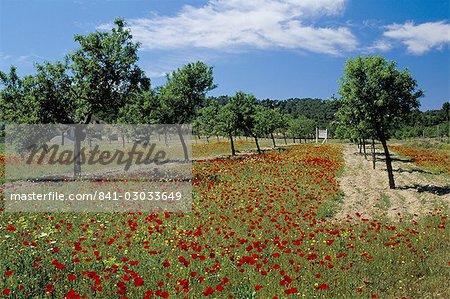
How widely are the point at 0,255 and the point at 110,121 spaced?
20122mm

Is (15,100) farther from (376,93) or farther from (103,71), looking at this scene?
(376,93)

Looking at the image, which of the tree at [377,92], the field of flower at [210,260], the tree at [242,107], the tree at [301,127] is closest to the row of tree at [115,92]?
the tree at [377,92]

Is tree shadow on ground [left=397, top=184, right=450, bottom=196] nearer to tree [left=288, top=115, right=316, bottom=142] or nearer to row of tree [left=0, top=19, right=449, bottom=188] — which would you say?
row of tree [left=0, top=19, right=449, bottom=188]

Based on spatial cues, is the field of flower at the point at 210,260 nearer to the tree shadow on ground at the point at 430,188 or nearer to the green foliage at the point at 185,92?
the tree shadow on ground at the point at 430,188

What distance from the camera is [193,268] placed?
7.28 metres

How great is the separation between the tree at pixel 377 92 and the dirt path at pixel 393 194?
3.43m

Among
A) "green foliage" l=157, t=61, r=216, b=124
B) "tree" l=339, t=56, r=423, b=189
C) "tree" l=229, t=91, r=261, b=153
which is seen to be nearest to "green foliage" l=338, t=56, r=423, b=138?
"tree" l=339, t=56, r=423, b=189

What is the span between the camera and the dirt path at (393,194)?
49.6 feet

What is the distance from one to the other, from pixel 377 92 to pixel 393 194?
18.2 feet

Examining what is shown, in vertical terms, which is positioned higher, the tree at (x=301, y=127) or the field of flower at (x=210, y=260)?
the tree at (x=301, y=127)

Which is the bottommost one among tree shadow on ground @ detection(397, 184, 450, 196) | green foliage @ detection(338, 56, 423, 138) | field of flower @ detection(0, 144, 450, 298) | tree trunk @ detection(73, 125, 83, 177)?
tree shadow on ground @ detection(397, 184, 450, 196)

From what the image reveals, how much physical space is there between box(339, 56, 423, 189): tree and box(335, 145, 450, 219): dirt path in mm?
3429

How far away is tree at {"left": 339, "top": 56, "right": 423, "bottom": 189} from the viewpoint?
732 inches

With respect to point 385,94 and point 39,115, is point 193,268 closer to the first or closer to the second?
point 385,94
